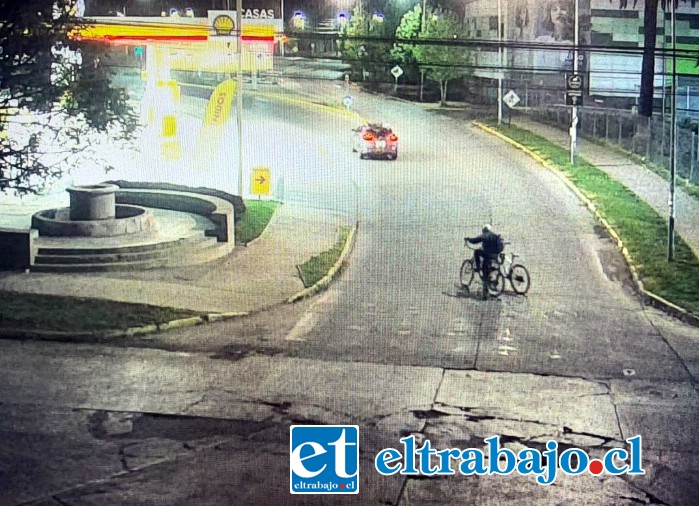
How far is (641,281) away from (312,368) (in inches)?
273

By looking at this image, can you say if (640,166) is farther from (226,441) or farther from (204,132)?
(226,441)

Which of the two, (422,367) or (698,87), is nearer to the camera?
(422,367)

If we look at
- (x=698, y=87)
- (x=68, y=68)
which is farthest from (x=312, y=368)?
(x=698, y=87)

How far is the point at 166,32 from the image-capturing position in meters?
23.5

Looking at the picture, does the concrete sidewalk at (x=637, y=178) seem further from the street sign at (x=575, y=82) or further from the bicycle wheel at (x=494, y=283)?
the bicycle wheel at (x=494, y=283)

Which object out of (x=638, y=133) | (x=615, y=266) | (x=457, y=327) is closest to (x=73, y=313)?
(x=457, y=327)

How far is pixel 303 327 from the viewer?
45.8 feet

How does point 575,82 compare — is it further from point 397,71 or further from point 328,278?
point 328,278

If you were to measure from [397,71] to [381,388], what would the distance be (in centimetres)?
1942

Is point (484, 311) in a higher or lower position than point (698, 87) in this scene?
lower

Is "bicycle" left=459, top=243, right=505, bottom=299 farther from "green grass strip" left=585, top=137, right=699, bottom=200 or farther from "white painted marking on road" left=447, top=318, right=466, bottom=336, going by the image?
"green grass strip" left=585, top=137, right=699, bottom=200

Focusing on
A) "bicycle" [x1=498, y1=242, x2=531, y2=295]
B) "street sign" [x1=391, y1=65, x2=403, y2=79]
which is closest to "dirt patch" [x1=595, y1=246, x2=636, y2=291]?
"bicycle" [x1=498, y1=242, x2=531, y2=295]

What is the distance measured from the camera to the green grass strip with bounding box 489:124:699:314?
53.3 feet

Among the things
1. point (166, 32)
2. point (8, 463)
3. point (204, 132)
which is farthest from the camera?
point (204, 132)
